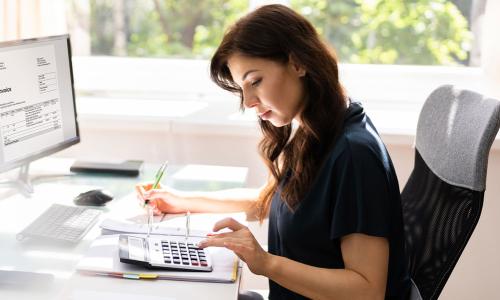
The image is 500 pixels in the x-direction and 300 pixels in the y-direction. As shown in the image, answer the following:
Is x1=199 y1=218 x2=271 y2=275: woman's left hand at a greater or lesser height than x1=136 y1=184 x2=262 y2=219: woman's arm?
greater

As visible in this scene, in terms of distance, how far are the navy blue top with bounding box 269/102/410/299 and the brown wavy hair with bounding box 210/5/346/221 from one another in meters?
0.03

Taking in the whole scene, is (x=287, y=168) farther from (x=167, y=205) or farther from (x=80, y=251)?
(x=80, y=251)

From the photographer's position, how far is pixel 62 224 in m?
1.49

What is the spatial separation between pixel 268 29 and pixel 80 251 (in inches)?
24.9

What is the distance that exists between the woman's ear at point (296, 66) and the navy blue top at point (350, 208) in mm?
127

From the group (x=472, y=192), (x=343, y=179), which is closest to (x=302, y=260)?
(x=343, y=179)

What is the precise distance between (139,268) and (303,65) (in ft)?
1.71

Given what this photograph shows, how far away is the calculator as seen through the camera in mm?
1265

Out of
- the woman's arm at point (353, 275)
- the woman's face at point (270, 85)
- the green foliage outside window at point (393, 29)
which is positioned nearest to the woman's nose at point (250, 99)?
the woman's face at point (270, 85)

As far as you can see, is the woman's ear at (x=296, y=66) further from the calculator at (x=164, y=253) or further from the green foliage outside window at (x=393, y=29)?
the green foliage outside window at (x=393, y=29)

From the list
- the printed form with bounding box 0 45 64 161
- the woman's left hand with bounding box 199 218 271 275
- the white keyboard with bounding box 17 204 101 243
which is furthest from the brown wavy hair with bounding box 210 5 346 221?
the printed form with bounding box 0 45 64 161

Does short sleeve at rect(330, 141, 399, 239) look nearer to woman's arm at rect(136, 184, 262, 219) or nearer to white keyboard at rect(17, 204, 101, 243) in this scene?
woman's arm at rect(136, 184, 262, 219)

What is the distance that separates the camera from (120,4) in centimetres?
263

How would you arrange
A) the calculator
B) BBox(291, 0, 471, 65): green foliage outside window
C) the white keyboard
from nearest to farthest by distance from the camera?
1. the calculator
2. the white keyboard
3. BBox(291, 0, 471, 65): green foliage outside window
